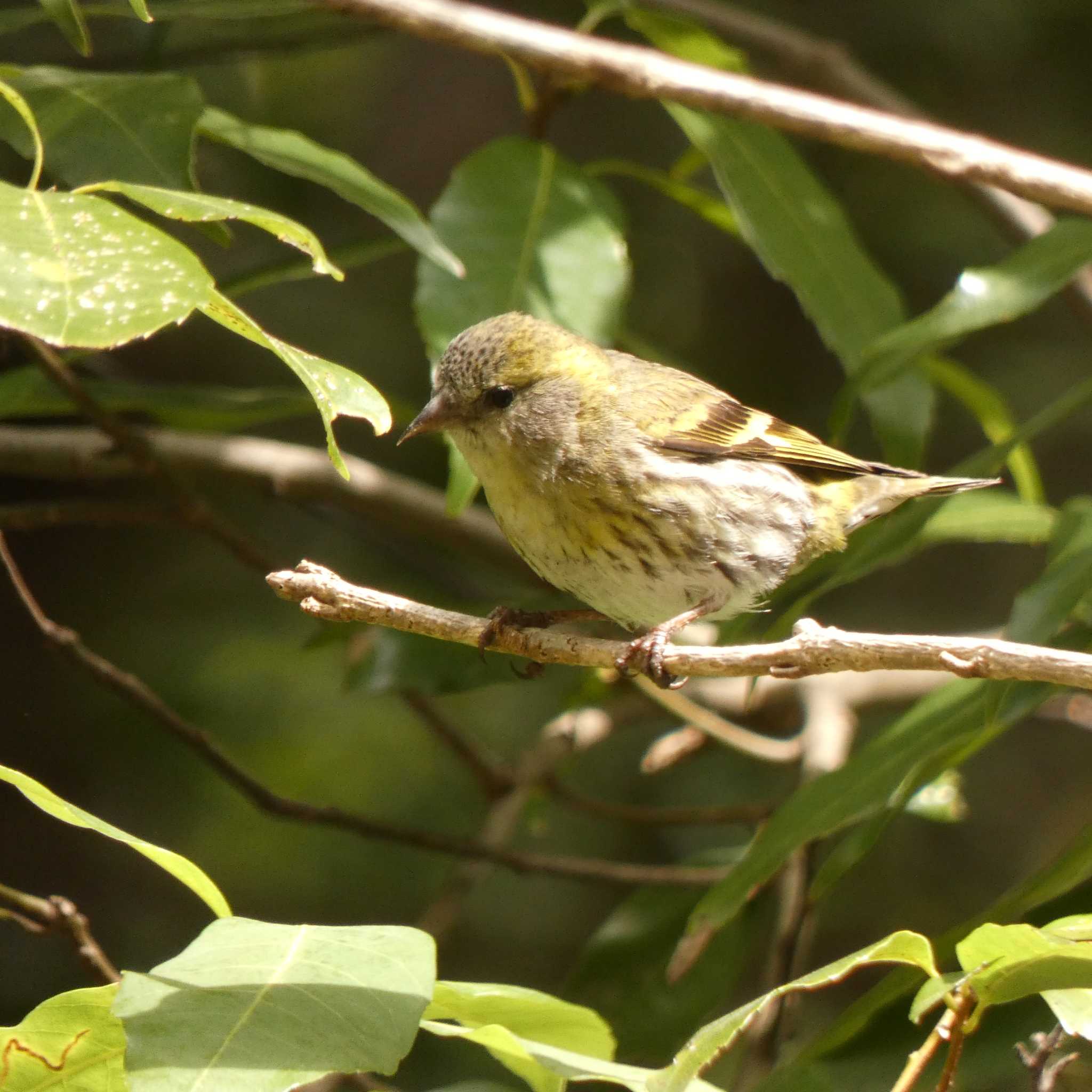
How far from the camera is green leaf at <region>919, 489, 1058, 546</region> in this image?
2.64 meters

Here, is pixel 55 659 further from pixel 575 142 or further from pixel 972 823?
pixel 972 823

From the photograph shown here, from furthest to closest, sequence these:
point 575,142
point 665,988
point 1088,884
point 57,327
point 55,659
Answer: point 575,142 < point 55,659 < point 665,988 < point 1088,884 < point 57,327

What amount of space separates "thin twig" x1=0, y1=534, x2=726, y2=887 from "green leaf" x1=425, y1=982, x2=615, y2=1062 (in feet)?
4.25

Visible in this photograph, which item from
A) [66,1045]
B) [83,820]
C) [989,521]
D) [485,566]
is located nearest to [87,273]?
[83,820]

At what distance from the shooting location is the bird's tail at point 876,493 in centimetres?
269

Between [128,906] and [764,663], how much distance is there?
11.0 feet

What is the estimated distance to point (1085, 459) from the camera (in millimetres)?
5105

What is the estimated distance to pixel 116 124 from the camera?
2.10m

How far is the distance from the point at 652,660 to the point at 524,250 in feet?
2.94

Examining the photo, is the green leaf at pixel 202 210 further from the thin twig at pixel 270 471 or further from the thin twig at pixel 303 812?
the thin twig at pixel 270 471

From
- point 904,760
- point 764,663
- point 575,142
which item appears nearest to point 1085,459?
point 575,142

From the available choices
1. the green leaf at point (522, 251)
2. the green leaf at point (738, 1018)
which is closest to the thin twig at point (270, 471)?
the green leaf at point (522, 251)

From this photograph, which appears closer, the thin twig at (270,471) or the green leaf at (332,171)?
the green leaf at (332,171)

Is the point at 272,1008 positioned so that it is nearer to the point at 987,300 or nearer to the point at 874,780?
the point at 874,780
